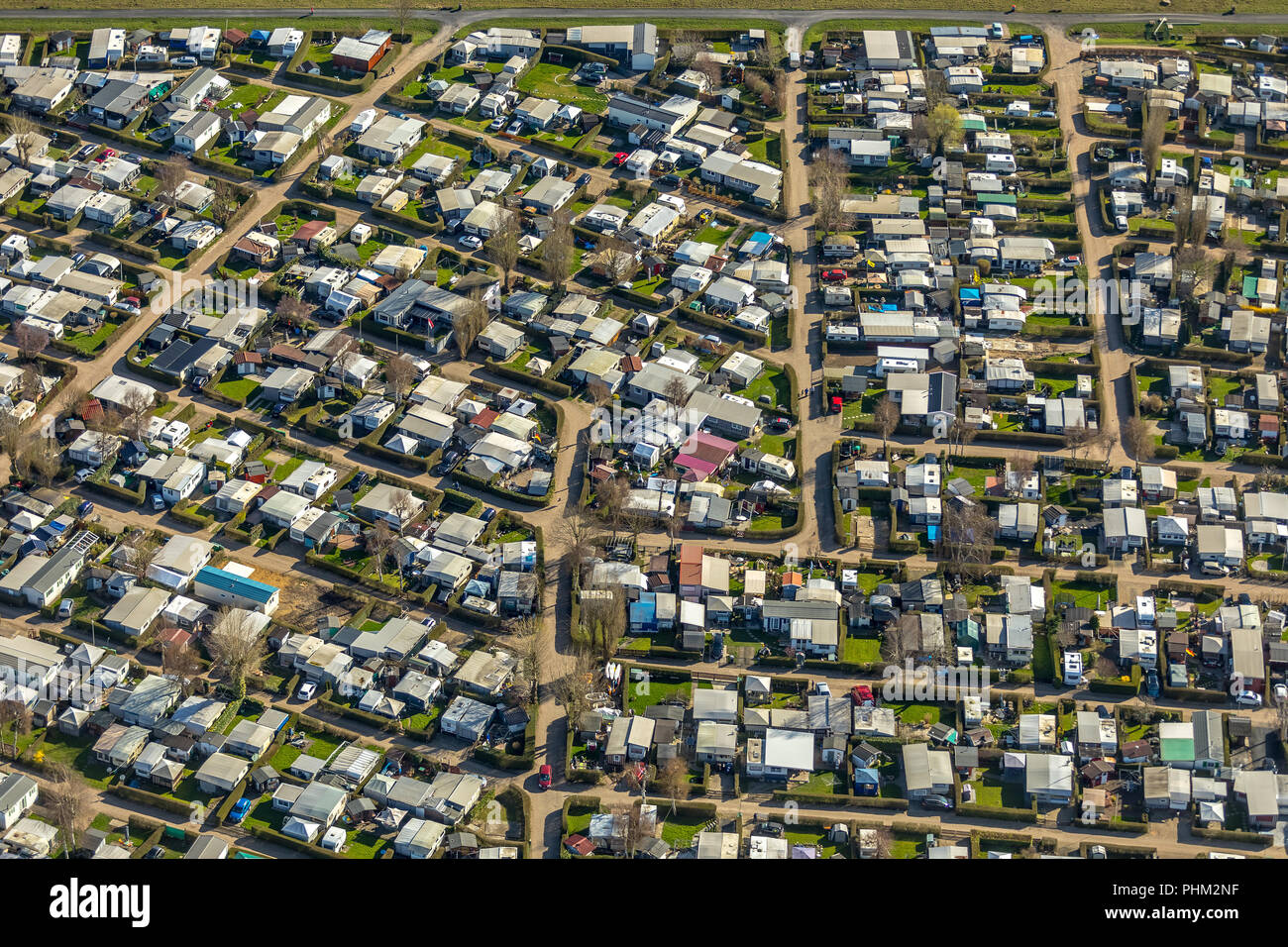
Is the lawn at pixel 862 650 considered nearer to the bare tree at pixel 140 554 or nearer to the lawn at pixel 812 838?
the lawn at pixel 812 838

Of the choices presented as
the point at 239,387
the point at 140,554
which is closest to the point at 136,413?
the point at 239,387

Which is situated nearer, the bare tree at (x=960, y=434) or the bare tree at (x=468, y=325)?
the bare tree at (x=960, y=434)

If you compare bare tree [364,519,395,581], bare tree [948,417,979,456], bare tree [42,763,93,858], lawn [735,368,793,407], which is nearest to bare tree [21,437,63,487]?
bare tree [364,519,395,581]

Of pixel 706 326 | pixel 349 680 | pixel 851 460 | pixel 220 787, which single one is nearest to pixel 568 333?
pixel 706 326

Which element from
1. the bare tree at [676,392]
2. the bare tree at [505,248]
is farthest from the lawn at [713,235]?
the bare tree at [676,392]

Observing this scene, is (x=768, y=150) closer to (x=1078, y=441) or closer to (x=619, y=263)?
(x=619, y=263)

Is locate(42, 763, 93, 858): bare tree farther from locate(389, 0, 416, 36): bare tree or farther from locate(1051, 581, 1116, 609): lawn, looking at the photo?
locate(389, 0, 416, 36): bare tree
